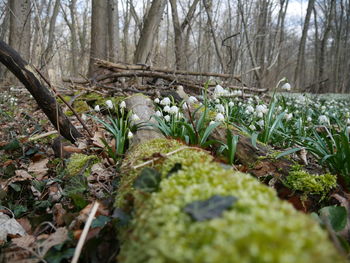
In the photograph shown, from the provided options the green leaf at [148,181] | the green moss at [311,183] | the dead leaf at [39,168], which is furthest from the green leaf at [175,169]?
the dead leaf at [39,168]

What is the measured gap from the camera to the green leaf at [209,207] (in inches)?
26.9

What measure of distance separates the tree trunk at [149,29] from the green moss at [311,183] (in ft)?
23.0

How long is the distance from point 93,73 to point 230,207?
7877 mm

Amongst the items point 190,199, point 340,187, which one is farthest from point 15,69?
point 340,187

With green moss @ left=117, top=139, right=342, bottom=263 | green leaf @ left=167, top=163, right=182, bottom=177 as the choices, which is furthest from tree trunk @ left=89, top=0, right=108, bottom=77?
green moss @ left=117, top=139, right=342, bottom=263

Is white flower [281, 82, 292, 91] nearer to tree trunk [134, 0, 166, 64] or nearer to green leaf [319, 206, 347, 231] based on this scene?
green leaf [319, 206, 347, 231]

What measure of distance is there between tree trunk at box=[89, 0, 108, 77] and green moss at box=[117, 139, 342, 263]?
7724 mm

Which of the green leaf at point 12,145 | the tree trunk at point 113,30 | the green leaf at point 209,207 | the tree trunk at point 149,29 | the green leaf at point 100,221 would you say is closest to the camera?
the green leaf at point 209,207

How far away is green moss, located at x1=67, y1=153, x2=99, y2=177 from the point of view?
2.33m

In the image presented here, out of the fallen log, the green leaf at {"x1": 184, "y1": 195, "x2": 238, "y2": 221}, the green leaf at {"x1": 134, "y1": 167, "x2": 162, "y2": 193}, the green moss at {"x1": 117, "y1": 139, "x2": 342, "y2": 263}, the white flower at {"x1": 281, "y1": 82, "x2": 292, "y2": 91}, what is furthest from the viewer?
the white flower at {"x1": 281, "y1": 82, "x2": 292, "y2": 91}

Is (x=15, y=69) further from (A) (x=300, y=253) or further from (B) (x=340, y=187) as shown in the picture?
(B) (x=340, y=187)

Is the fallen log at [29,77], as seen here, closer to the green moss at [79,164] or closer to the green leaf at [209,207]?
the green moss at [79,164]

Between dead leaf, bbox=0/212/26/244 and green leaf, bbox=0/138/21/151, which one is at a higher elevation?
green leaf, bbox=0/138/21/151

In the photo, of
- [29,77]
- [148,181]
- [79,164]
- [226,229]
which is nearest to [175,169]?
[148,181]
